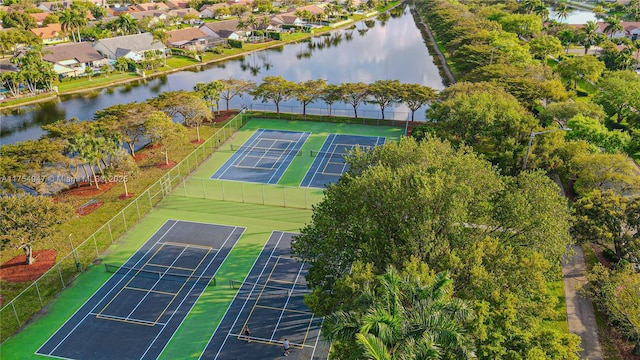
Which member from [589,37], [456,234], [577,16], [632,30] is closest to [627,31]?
[632,30]

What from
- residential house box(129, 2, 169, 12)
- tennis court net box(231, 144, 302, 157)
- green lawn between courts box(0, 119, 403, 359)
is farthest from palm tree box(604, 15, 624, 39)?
residential house box(129, 2, 169, 12)

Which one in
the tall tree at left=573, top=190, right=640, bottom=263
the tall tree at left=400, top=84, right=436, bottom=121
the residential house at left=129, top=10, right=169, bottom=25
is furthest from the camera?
the residential house at left=129, top=10, right=169, bottom=25

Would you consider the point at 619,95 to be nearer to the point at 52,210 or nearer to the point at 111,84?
the point at 52,210

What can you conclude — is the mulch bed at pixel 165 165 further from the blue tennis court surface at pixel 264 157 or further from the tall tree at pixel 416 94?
the tall tree at pixel 416 94

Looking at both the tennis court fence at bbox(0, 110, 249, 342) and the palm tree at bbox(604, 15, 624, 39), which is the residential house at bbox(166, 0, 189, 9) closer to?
the palm tree at bbox(604, 15, 624, 39)

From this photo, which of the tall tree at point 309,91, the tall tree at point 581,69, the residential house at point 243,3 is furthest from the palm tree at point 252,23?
the tall tree at point 581,69

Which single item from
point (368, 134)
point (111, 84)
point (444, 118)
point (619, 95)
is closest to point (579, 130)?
point (444, 118)

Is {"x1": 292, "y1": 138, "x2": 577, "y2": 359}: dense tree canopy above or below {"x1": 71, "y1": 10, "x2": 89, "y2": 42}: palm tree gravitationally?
below
